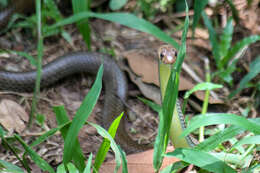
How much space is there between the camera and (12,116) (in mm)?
3211

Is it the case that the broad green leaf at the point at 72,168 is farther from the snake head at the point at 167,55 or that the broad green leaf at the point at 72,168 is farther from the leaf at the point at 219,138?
the snake head at the point at 167,55

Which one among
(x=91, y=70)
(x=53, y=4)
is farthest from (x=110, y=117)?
(x=53, y=4)

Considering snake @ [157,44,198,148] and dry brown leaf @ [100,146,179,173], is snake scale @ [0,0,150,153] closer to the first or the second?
dry brown leaf @ [100,146,179,173]

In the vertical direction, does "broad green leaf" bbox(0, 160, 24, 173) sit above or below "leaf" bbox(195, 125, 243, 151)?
below

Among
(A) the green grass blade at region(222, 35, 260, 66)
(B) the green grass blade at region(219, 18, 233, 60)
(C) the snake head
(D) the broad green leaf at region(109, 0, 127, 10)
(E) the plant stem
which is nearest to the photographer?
(C) the snake head

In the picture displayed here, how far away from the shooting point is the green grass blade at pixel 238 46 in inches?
141

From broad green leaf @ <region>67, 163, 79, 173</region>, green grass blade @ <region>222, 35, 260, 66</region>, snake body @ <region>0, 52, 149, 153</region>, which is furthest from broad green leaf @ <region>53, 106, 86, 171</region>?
green grass blade @ <region>222, 35, 260, 66</region>

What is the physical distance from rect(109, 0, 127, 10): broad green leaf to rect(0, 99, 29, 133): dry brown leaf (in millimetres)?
2024

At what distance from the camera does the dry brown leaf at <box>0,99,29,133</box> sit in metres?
3.09

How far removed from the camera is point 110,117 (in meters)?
3.54

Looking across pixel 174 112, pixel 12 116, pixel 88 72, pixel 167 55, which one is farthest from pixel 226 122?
pixel 88 72

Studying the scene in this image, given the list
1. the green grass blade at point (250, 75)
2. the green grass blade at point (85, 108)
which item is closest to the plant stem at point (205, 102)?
the green grass blade at point (250, 75)

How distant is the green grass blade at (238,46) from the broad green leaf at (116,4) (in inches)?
65.6

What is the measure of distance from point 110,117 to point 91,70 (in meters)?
0.89
